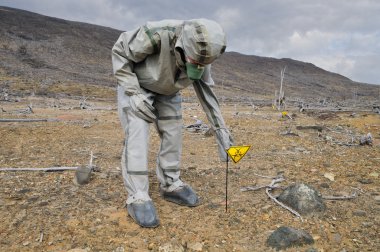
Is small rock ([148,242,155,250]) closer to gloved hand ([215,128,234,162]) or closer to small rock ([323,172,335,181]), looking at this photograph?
gloved hand ([215,128,234,162])

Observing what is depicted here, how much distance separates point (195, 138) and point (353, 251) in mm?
5050

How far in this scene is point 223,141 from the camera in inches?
140

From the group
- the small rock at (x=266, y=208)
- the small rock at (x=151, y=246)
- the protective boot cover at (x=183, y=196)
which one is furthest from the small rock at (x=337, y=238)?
the small rock at (x=151, y=246)

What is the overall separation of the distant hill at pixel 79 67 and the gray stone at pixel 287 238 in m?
21.2

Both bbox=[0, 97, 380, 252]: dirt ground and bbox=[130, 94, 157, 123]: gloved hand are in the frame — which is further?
bbox=[130, 94, 157, 123]: gloved hand

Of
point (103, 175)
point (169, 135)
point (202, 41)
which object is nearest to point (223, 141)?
point (169, 135)

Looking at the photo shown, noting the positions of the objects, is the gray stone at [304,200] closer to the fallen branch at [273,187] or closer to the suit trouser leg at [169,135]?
the fallen branch at [273,187]

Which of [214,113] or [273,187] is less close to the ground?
[214,113]

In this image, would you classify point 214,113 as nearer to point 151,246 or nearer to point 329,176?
point 151,246

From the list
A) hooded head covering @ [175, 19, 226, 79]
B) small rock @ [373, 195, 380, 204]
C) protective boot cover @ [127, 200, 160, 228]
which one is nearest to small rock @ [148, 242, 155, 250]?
protective boot cover @ [127, 200, 160, 228]

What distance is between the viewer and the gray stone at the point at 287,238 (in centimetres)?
279

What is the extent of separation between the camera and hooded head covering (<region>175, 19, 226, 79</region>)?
2.79 metres

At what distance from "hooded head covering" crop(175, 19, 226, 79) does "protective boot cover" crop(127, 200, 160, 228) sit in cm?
119

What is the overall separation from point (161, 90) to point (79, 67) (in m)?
41.4
